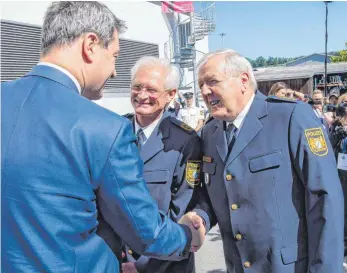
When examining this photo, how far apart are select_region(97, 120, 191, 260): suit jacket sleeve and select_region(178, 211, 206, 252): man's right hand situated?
0.42m

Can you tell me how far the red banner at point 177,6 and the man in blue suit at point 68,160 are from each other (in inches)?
666

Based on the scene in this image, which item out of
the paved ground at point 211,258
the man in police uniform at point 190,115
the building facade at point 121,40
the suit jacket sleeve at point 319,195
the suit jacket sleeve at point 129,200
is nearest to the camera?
the suit jacket sleeve at point 129,200

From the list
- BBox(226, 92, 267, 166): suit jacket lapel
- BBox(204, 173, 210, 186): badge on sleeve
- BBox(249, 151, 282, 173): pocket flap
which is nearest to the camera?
BBox(249, 151, 282, 173): pocket flap

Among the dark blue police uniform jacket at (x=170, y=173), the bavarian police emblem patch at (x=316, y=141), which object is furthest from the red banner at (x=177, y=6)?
the bavarian police emblem patch at (x=316, y=141)

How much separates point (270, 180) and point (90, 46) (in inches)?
42.3

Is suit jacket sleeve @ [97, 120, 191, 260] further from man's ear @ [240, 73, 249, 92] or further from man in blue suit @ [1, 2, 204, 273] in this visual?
man's ear @ [240, 73, 249, 92]

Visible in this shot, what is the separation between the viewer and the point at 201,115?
1118 centimetres

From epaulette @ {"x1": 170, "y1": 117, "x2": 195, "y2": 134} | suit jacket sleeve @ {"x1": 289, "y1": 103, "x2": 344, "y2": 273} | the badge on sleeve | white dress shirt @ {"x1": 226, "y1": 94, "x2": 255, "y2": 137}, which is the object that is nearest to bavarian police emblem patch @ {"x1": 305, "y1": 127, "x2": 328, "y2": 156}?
suit jacket sleeve @ {"x1": 289, "y1": 103, "x2": 344, "y2": 273}

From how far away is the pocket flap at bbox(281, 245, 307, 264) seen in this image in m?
1.87

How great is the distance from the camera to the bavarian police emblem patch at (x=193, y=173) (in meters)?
2.28

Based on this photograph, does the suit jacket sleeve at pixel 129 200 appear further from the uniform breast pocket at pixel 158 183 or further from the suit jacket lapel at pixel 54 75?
the uniform breast pocket at pixel 158 183

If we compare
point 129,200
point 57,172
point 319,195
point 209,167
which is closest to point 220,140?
point 209,167

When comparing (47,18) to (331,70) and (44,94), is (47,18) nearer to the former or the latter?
(44,94)

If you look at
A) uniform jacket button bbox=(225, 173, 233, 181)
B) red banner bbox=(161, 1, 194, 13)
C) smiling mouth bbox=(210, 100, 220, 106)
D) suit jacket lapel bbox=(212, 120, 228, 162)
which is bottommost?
uniform jacket button bbox=(225, 173, 233, 181)
